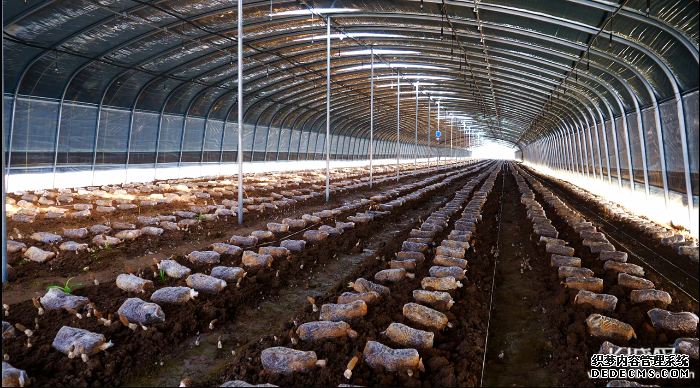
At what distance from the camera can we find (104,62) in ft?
62.9

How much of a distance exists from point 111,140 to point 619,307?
24.6 m

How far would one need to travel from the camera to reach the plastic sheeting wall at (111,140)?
1881cm

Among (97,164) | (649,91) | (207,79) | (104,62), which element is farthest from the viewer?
(207,79)

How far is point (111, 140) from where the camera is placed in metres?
23.2

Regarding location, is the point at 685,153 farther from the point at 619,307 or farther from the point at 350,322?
the point at 350,322

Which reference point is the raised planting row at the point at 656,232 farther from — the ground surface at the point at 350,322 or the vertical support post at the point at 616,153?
the vertical support post at the point at 616,153

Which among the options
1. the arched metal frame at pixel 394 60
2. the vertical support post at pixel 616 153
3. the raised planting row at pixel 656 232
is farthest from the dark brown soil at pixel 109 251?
the vertical support post at pixel 616 153

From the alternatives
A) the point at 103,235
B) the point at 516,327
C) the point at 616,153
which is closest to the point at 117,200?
the point at 103,235

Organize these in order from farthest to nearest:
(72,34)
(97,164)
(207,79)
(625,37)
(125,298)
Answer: (207,79)
(97,164)
(72,34)
(625,37)
(125,298)

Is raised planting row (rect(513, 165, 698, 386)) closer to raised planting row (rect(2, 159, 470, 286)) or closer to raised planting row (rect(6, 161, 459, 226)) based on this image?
raised planting row (rect(2, 159, 470, 286))

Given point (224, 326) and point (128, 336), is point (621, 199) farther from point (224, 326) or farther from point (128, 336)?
point (128, 336)

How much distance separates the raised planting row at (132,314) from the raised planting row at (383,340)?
4.03 feet

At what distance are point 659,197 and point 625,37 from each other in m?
6.03

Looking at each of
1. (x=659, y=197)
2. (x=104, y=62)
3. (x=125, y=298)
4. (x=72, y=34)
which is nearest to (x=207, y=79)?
(x=104, y=62)
